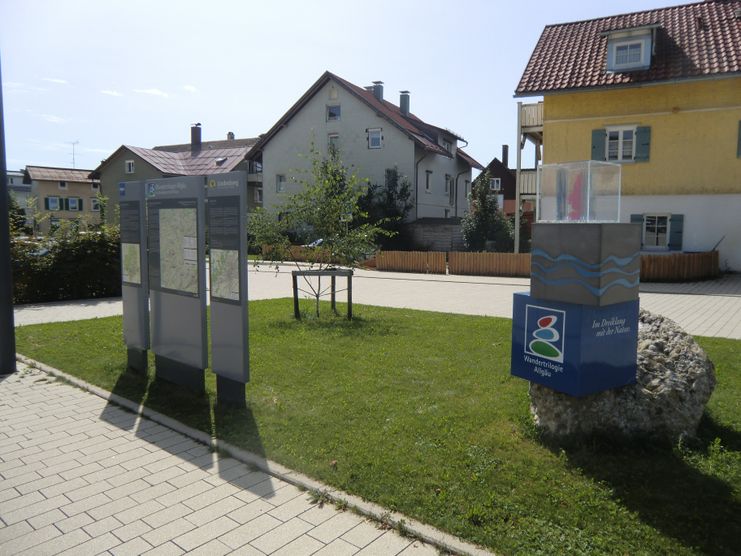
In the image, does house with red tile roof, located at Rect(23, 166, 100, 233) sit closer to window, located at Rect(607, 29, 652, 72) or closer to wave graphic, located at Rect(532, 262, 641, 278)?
window, located at Rect(607, 29, 652, 72)

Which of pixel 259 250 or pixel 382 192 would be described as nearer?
pixel 259 250

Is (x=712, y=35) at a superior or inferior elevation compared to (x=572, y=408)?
superior

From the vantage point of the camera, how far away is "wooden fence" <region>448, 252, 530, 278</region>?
24250mm

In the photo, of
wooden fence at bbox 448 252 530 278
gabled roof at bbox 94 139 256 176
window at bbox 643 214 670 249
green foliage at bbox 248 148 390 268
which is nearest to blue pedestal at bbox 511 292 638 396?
green foliage at bbox 248 148 390 268

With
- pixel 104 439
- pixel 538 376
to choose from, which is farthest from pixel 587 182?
pixel 104 439

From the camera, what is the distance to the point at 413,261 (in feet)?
89.8

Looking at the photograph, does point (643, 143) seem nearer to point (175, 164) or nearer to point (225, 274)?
point (225, 274)

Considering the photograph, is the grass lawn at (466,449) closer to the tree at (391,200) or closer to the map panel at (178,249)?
the map panel at (178,249)

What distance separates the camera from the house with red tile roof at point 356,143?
3709 cm

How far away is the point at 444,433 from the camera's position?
540cm

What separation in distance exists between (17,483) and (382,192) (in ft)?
108

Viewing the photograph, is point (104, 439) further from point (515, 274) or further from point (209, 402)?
point (515, 274)

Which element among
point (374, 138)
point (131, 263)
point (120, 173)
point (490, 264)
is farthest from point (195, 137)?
point (131, 263)

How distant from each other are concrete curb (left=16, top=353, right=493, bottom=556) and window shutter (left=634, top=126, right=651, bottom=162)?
22198 mm
